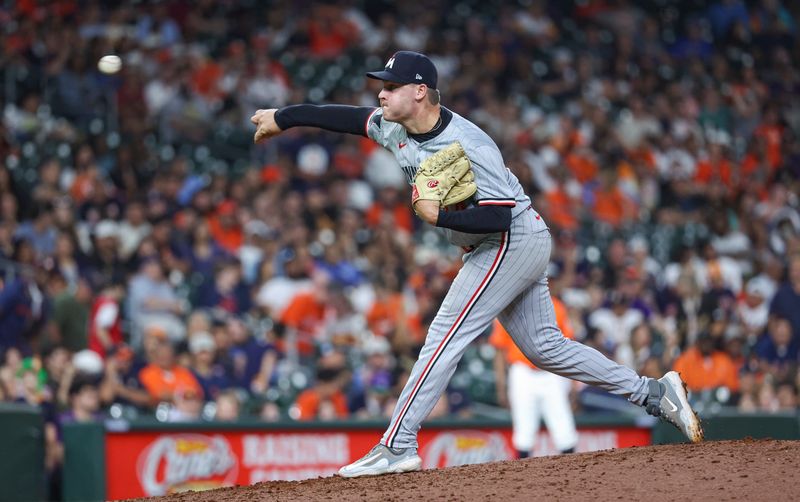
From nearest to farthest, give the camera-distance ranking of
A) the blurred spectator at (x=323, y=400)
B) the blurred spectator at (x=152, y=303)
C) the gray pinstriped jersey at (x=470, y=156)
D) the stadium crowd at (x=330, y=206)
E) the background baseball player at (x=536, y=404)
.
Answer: the gray pinstriped jersey at (x=470, y=156)
the background baseball player at (x=536, y=404)
the blurred spectator at (x=323, y=400)
the stadium crowd at (x=330, y=206)
the blurred spectator at (x=152, y=303)

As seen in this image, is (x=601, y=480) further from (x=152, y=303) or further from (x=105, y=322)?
(x=152, y=303)

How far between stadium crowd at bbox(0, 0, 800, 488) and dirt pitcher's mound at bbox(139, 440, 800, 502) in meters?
4.13

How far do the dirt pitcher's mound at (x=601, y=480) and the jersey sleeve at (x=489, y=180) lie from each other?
1.15 meters

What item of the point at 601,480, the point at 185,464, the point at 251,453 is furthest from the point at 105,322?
the point at 601,480

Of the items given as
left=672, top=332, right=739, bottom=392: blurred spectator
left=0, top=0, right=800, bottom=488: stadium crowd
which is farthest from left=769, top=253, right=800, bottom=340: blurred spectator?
left=672, top=332, right=739, bottom=392: blurred spectator

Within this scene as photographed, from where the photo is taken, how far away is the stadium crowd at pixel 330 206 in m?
9.97

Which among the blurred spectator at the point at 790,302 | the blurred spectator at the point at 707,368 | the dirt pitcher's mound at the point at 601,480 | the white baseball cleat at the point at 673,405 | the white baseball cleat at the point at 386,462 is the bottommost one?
the dirt pitcher's mound at the point at 601,480

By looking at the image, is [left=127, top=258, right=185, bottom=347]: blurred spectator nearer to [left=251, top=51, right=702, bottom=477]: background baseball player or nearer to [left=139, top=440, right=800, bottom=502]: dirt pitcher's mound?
[left=139, top=440, right=800, bottom=502]: dirt pitcher's mound

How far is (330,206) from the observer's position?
12.4 m

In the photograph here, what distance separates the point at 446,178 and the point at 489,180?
20 centimetres

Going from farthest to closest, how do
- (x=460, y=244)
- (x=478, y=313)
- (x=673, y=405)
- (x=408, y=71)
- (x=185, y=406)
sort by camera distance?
(x=185, y=406) → (x=673, y=405) → (x=460, y=244) → (x=478, y=313) → (x=408, y=71)

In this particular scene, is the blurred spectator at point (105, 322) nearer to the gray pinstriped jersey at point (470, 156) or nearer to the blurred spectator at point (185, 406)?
the blurred spectator at point (185, 406)

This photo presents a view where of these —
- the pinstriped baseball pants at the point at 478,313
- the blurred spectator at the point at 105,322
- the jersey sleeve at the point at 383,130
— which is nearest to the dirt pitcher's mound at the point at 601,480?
the pinstriped baseball pants at the point at 478,313

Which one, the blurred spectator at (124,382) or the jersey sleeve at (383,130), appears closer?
the jersey sleeve at (383,130)
